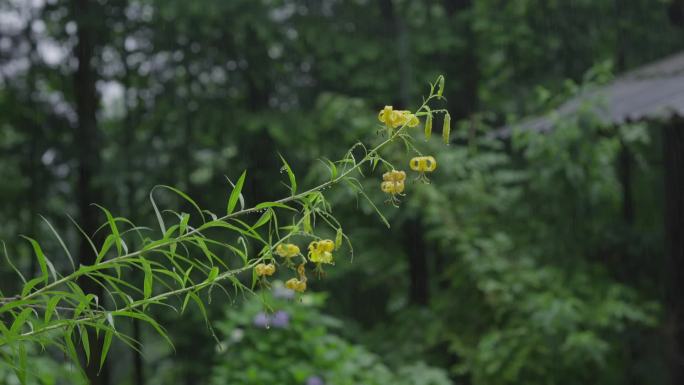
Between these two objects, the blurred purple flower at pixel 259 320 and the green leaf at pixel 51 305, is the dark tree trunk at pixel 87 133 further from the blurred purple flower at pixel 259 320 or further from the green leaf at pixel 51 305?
the green leaf at pixel 51 305

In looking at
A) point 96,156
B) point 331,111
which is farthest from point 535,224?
point 96,156

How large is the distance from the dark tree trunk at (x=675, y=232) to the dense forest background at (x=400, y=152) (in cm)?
7

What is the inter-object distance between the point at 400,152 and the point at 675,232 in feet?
5.16

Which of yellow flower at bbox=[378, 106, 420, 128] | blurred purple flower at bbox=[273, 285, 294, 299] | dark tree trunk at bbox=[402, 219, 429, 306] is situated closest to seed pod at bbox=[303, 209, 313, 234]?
yellow flower at bbox=[378, 106, 420, 128]

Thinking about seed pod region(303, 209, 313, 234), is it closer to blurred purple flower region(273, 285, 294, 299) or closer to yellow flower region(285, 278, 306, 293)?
yellow flower region(285, 278, 306, 293)

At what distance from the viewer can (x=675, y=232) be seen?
14.5 feet

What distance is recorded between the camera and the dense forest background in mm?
4676

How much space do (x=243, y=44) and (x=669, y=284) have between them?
3915mm

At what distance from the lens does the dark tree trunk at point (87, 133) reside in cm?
677

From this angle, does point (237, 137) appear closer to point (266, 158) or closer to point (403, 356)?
point (266, 158)

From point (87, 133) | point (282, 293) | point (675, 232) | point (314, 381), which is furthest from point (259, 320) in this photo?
point (87, 133)

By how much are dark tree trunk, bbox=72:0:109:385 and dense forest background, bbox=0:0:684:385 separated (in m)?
0.03

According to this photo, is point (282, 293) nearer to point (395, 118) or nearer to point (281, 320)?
point (281, 320)

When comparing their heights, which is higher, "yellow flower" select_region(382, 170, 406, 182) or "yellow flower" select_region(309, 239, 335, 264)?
"yellow flower" select_region(382, 170, 406, 182)
